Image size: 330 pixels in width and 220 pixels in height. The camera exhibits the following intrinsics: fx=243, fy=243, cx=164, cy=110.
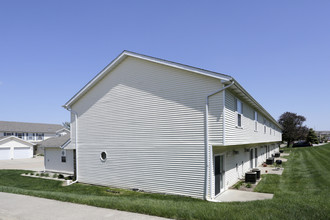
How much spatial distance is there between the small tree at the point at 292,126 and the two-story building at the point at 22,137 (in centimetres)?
5483

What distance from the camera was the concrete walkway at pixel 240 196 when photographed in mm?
10617

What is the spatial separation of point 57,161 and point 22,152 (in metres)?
26.4

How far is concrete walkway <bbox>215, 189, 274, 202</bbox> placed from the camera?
10.6 m

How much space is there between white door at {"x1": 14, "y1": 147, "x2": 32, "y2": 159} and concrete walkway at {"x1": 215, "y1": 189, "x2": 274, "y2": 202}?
137 ft

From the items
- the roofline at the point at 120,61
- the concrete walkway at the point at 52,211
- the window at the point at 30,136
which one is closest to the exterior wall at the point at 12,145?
the window at the point at 30,136

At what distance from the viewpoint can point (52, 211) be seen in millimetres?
7945

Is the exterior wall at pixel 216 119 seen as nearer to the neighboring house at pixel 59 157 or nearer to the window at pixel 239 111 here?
the window at pixel 239 111

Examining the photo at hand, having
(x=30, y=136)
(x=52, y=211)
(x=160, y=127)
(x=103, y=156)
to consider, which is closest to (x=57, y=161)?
(x=103, y=156)

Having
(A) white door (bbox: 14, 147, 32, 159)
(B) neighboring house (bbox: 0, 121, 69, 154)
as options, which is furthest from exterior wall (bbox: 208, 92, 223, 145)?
(B) neighboring house (bbox: 0, 121, 69, 154)

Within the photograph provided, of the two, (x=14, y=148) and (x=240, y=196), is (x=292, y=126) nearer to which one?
(x=240, y=196)

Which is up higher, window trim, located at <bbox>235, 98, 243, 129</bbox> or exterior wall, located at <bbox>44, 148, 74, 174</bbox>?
window trim, located at <bbox>235, 98, 243, 129</bbox>

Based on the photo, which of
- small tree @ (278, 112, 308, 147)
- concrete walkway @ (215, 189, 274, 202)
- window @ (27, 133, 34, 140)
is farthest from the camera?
small tree @ (278, 112, 308, 147)

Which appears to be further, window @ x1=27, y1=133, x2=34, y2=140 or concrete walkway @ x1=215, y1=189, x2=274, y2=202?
window @ x1=27, y1=133, x2=34, y2=140

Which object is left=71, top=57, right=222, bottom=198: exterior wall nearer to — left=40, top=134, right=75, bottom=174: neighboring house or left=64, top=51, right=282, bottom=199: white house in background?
left=64, top=51, right=282, bottom=199: white house in background
